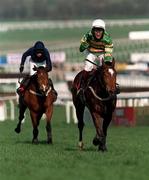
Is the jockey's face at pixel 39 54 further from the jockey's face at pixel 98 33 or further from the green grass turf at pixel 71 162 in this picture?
the jockey's face at pixel 98 33

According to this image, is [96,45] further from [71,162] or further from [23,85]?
[71,162]

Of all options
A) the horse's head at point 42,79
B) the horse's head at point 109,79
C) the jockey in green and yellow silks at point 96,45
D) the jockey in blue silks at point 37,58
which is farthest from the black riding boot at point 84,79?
the jockey in blue silks at point 37,58

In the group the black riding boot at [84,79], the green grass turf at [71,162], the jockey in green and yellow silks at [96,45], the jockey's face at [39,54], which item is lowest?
the green grass turf at [71,162]

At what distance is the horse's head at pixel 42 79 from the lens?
54.5 feet

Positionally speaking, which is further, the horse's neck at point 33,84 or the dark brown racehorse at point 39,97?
the horse's neck at point 33,84

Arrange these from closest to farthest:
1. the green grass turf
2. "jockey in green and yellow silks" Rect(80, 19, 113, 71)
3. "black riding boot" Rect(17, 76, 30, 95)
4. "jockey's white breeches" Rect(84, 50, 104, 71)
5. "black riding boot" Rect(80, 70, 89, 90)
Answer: the green grass turf → "jockey in green and yellow silks" Rect(80, 19, 113, 71) → "black riding boot" Rect(80, 70, 89, 90) → "jockey's white breeches" Rect(84, 50, 104, 71) → "black riding boot" Rect(17, 76, 30, 95)

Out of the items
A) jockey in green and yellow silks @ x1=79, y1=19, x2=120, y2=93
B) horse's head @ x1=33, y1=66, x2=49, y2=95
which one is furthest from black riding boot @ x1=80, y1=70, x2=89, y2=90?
horse's head @ x1=33, y1=66, x2=49, y2=95

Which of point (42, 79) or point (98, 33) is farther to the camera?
point (42, 79)

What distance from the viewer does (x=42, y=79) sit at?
54.5 feet

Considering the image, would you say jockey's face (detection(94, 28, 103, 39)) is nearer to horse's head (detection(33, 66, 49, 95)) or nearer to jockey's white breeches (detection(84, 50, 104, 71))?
jockey's white breeches (detection(84, 50, 104, 71))

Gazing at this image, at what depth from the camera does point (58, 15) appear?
4756 inches

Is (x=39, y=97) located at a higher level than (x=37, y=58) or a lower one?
lower

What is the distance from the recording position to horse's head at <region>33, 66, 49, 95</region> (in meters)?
16.6

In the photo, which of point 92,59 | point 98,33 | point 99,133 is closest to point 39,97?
point 92,59
